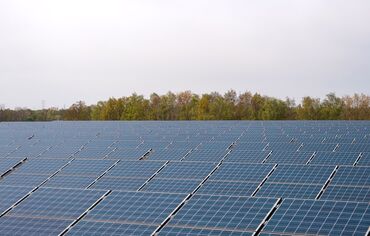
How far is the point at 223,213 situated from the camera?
15.5 metres

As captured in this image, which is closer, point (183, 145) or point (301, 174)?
point (301, 174)

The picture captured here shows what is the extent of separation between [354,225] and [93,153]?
19.7 meters

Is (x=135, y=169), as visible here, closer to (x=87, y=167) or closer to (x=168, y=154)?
(x=87, y=167)

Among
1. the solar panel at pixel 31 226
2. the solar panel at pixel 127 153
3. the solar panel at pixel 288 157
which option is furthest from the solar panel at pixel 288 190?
the solar panel at pixel 127 153

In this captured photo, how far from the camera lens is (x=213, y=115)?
3698 inches

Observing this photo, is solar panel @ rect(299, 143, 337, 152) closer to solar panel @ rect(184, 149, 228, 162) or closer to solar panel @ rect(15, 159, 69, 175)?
solar panel @ rect(184, 149, 228, 162)

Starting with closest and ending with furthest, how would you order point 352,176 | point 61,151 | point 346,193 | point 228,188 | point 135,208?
1. point 135,208
2. point 346,193
3. point 352,176
4. point 228,188
5. point 61,151

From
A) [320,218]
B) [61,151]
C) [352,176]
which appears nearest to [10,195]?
[320,218]

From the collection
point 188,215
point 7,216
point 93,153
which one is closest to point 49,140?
point 93,153

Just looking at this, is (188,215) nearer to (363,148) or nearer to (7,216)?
(7,216)

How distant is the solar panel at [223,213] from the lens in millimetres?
14820

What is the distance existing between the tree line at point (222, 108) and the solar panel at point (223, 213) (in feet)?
254

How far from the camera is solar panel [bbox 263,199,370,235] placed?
13.9 m

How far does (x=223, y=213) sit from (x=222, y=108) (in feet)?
260
